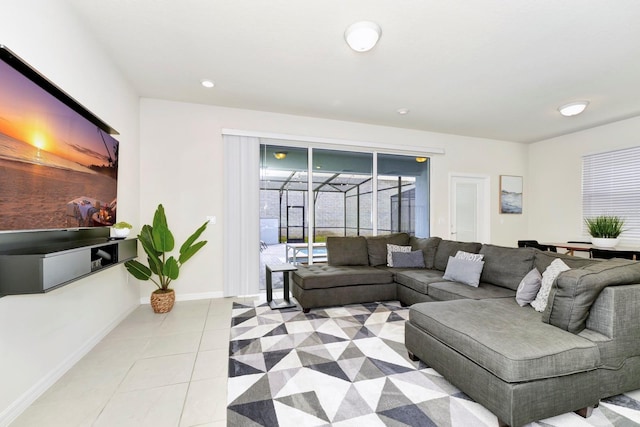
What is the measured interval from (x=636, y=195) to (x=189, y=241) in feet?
22.2

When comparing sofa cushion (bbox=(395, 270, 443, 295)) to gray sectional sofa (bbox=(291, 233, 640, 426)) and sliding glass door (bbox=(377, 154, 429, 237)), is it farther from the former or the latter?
sliding glass door (bbox=(377, 154, 429, 237))

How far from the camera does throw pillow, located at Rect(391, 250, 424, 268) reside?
415 centimetres

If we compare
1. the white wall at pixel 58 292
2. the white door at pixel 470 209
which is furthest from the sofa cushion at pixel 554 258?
the white wall at pixel 58 292

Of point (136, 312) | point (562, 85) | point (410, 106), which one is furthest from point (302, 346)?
point (562, 85)

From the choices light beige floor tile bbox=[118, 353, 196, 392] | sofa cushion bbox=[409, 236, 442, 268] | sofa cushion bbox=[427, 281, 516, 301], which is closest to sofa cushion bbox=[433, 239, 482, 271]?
sofa cushion bbox=[409, 236, 442, 268]

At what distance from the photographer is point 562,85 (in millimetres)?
3428

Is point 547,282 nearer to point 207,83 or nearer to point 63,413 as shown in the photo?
point 63,413

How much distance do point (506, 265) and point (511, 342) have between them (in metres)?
1.72

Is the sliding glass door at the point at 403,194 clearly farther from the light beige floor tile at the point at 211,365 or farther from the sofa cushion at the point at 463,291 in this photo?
the light beige floor tile at the point at 211,365

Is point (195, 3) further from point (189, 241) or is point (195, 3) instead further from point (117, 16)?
point (189, 241)

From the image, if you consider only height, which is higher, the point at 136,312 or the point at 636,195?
the point at 636,195

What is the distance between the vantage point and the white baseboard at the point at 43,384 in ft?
5.32

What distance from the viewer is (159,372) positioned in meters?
2.17

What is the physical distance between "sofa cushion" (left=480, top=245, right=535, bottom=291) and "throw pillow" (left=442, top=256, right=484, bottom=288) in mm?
122
